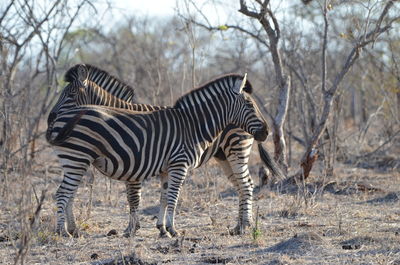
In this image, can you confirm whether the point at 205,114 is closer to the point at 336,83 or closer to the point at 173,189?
the point at 173,189

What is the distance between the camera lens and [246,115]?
8.16 metres

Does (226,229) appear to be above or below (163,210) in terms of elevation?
below

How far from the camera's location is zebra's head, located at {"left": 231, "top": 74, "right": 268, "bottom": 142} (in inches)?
317

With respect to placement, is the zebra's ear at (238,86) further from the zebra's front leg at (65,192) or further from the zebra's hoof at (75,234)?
the zebra's hoof at (75,234)

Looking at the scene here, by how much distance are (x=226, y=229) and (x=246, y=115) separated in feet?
4.58

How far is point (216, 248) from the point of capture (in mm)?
6871

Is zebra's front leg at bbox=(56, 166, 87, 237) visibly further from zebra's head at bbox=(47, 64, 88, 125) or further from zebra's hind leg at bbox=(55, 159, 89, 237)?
zebra's head at bbox=(47, 64, 88, 125)

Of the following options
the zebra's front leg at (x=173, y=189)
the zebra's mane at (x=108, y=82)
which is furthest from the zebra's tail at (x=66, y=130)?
the zebra's mane at (x=108, y=82)

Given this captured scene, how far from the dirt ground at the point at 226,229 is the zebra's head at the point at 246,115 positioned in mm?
1164

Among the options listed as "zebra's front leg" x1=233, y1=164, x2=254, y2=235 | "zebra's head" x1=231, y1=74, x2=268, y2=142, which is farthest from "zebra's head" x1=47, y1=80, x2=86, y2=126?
"zebra's front leg" x1=233, y1=164, x2=254, y2=235

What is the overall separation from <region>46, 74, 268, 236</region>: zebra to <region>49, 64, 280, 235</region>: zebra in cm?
28

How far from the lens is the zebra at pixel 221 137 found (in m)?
8.36

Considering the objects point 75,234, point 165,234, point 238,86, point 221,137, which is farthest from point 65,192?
point 238,86

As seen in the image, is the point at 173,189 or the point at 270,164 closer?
the point at 173,189
